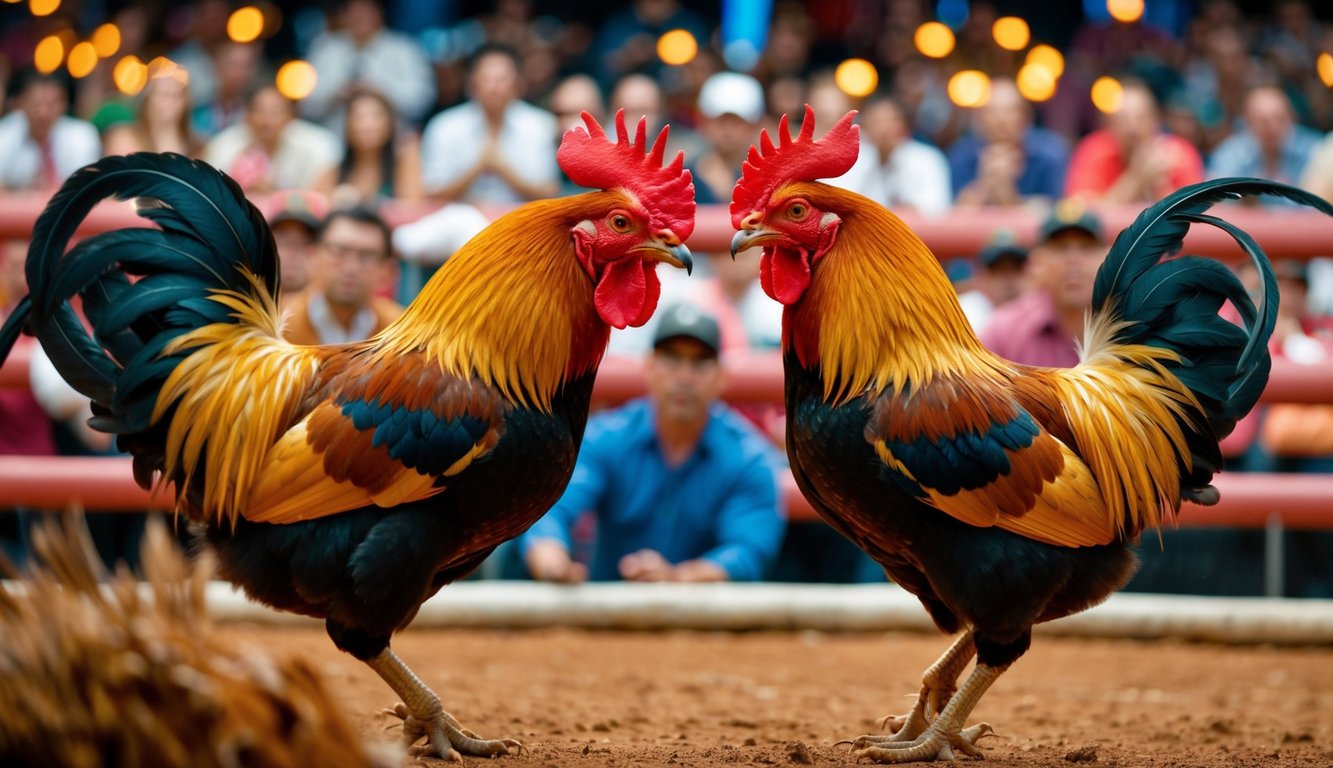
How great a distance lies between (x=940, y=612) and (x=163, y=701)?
97.0 inches

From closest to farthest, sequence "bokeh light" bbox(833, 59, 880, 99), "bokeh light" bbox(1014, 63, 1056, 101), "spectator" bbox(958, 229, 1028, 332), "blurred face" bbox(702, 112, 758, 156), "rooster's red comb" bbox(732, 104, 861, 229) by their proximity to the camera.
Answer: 1. "rooster's red comb" bbox(732, 104, 861, 229)
2. "spectator" bbox(958, 229, 1028, 332)
3. "blurred face" bbox(702, 112, 758, 156)
4. "bokeh light" bbox(1014, 63, 1056, 101)
5. "bokeh light" bbox(833, 59, 880, 99)

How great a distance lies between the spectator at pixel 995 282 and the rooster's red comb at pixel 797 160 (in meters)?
3.42

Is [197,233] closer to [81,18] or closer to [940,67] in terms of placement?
[940,67]

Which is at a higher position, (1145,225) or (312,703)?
(1145,225)

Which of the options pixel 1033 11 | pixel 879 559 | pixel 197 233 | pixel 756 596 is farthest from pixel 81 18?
pixel 879 559

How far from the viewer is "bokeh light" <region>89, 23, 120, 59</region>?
477 inches

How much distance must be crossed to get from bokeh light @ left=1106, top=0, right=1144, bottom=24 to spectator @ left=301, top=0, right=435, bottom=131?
7066mm

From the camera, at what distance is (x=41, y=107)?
9.02 meters

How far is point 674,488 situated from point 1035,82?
7.65 m

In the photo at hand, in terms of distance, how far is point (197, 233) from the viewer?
3990 millimetres

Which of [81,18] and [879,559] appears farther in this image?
[81,18]

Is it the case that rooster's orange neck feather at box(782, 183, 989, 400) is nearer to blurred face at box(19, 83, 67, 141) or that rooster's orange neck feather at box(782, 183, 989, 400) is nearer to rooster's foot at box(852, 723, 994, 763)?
rooster's foot at box(852, 723, 994, 763)

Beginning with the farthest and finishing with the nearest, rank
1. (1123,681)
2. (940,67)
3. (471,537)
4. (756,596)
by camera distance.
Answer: (940,67), (756,596), (1123,681), (471,537)

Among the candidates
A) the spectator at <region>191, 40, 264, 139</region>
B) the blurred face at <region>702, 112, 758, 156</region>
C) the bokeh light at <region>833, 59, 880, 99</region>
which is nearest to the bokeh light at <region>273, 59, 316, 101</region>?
the spectator at <region>191, 40, 264, 139</region>
